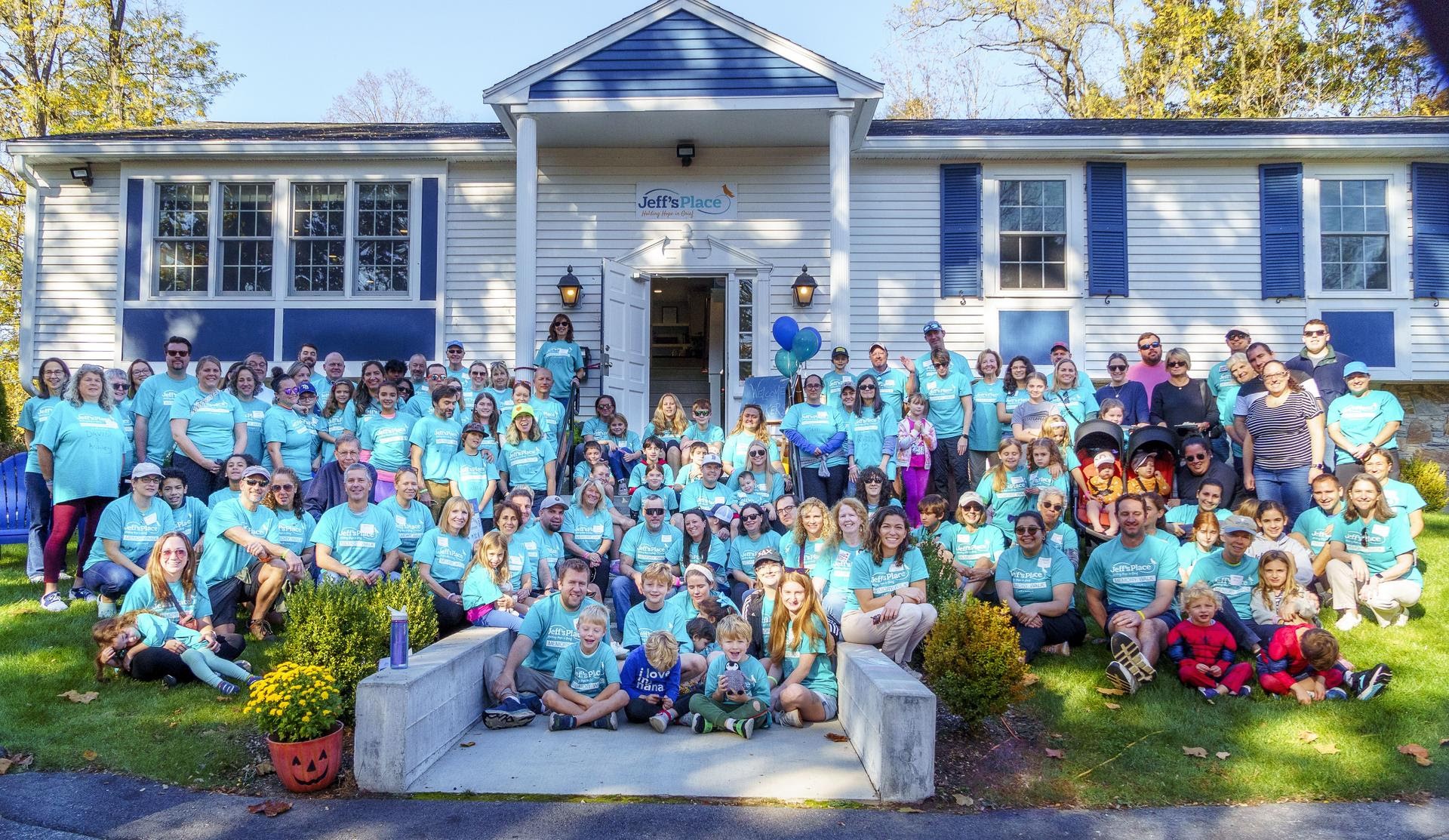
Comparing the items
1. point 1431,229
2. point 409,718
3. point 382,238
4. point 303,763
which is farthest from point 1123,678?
point 382,238

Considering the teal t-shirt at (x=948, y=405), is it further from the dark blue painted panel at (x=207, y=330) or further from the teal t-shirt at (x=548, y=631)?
the dark blue painted panel at (x=207, y=330)

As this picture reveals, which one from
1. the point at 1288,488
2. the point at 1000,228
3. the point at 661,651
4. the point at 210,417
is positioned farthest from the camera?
the point at 1000,228

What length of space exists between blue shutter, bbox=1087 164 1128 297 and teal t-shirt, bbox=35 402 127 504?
1010 cm

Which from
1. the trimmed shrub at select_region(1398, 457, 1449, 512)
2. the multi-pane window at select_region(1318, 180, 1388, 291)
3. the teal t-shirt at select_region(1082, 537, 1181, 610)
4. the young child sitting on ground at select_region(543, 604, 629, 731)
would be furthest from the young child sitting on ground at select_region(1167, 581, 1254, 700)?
the multi-pane window at select_region(1318, 180, 1388, 291)

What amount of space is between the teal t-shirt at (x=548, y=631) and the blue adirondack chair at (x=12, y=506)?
5797mm

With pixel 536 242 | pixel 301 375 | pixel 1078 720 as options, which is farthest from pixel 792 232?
pixel 1078 720

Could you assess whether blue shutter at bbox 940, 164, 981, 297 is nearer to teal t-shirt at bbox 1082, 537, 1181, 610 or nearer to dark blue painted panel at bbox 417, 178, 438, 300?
teal t-shirt at bbox 1082, 537, 1181, 610

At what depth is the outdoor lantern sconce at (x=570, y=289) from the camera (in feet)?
40.0

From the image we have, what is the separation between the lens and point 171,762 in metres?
5.47

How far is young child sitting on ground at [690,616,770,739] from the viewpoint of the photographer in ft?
19.9

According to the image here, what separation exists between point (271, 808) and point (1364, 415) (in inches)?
335

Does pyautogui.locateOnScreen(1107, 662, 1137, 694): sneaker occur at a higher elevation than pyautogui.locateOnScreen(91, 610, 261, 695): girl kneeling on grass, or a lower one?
lower

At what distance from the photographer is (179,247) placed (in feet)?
41.9

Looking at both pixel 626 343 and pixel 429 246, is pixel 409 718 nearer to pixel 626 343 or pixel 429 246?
pixel 626 343
